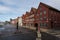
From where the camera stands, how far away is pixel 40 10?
61250 millimetres

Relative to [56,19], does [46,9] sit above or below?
above

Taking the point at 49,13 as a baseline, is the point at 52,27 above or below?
below

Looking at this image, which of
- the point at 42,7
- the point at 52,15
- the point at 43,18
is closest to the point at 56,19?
the point at 52,15

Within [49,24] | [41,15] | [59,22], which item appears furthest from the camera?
[41,15]

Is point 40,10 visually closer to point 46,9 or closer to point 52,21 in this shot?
point 46,9

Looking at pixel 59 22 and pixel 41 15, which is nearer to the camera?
pixel 59 22

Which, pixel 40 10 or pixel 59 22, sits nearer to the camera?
pixel 59 22

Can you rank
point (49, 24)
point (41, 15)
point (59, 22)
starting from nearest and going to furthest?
point (49, 24), point (59, 22), point (41, 15)

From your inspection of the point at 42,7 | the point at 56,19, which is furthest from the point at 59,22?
the point at 42,7

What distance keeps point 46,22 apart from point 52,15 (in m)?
4.58

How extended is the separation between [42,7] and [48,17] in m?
8.95

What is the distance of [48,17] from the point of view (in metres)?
52.3

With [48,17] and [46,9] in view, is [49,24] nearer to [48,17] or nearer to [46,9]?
[48,17]

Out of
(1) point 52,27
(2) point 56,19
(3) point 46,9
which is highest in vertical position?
(3) point 46,9
